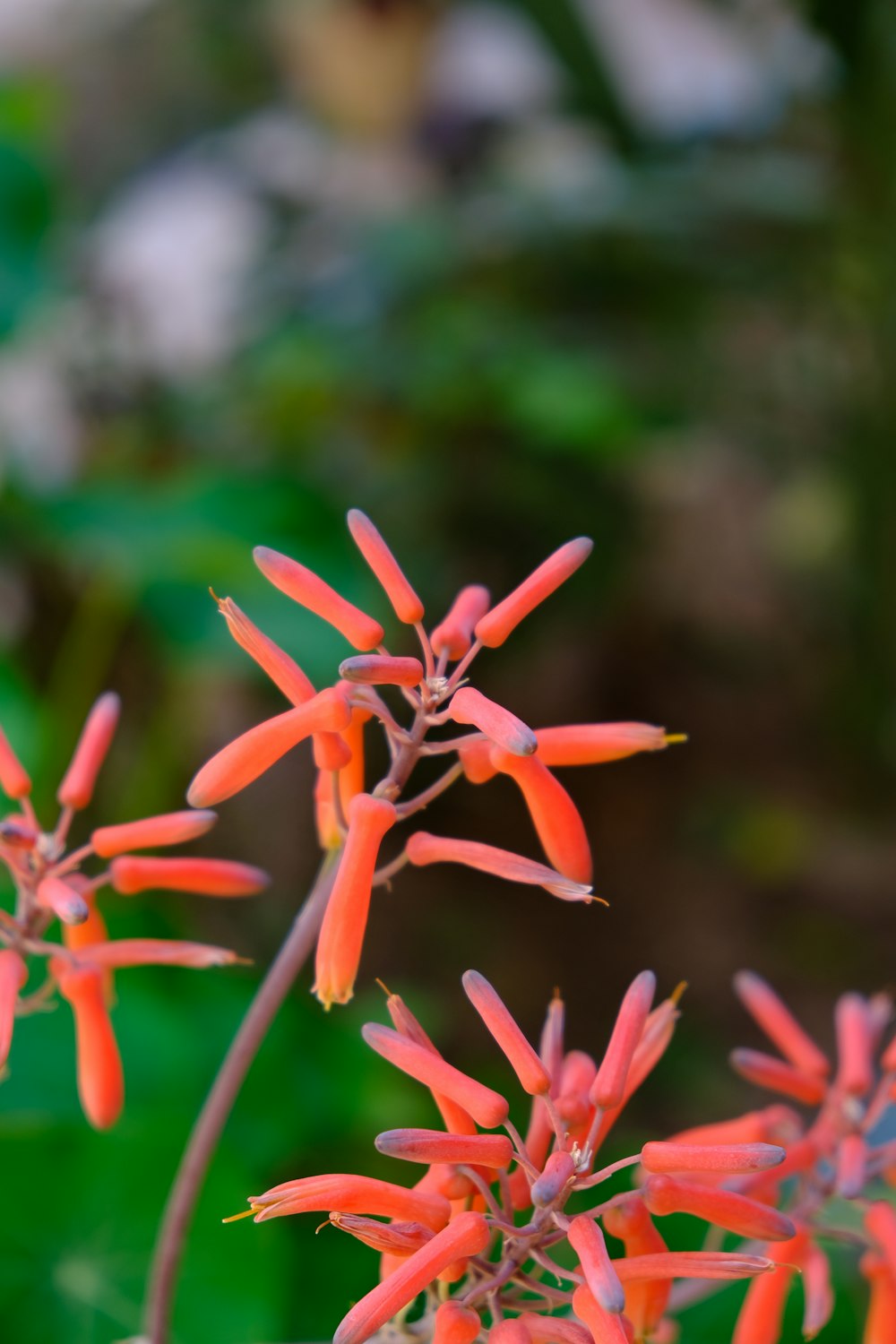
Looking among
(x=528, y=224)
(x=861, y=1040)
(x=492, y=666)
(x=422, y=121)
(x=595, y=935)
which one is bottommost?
(x=861, y=1040)

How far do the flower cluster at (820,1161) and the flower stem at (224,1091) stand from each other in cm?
19

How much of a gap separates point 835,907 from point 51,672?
160 cm

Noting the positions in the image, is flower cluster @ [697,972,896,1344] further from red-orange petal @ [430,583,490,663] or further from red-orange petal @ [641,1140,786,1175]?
red-orange petal @ [430,583,490,663]

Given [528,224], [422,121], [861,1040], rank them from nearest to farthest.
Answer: [861,1040] < [528,224] < [422,121]

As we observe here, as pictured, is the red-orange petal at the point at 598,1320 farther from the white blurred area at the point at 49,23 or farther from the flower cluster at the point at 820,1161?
the white blurred area at the point at 49,23

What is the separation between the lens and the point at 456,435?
7.36ft

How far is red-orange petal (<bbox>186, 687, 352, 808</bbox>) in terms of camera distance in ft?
1.37

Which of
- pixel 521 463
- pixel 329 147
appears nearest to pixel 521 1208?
pixel 521 463

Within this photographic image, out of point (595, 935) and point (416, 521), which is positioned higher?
point (416, 521)

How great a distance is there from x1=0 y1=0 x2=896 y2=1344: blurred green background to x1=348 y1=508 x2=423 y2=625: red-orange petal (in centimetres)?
83

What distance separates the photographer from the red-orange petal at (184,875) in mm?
491

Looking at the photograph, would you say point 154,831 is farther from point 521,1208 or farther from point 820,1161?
point 820,1161

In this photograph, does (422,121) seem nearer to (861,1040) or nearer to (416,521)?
(416,521)

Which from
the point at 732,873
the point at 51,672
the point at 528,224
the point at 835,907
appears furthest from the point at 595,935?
the point at 528,224
